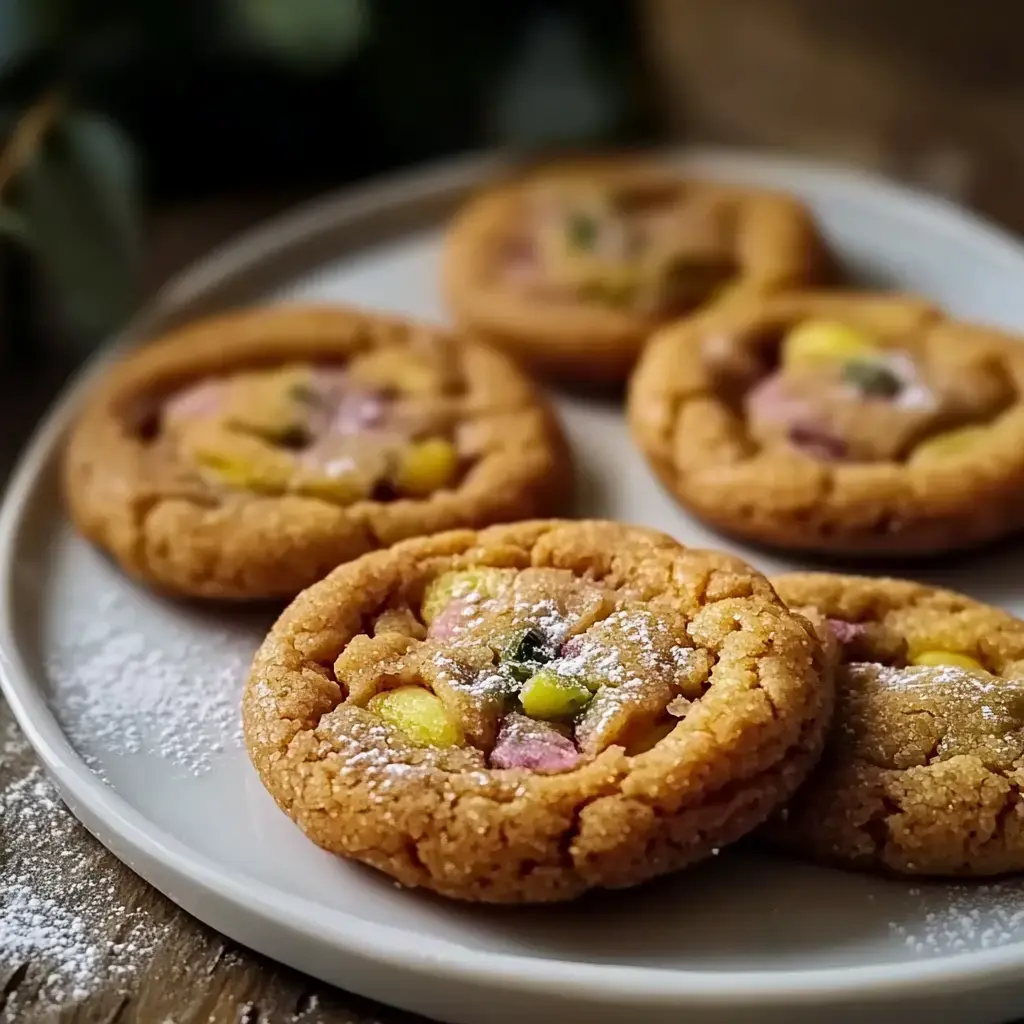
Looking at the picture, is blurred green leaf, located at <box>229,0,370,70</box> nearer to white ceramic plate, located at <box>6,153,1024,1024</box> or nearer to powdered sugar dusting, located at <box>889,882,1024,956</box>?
white ceramic plate, located at <box>6,153,1024,1024</box>

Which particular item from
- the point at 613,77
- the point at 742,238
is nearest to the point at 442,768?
the point at 742,238

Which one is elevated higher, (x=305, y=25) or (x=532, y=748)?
(x=305, y=25)

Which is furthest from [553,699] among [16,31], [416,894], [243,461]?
[16,31]

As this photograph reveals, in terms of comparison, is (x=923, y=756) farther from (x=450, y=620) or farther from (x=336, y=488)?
(x=336, y=488)

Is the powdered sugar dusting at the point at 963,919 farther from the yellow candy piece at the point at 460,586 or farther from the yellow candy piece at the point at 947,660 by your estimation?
the yellow candy piece at the point at 460,586

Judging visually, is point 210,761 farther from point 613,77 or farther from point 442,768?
point 613,77
